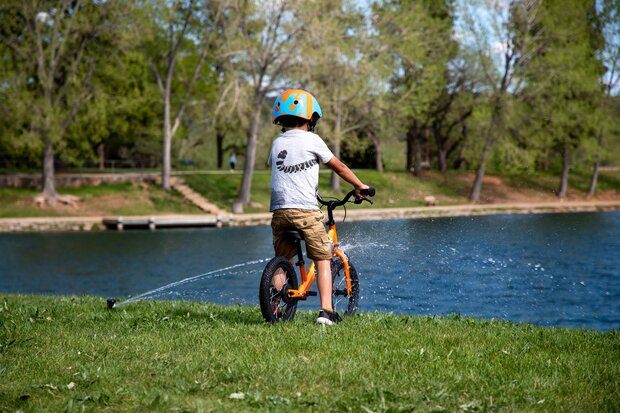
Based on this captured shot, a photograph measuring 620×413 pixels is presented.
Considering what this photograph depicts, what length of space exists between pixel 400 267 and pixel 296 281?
28.1 feet

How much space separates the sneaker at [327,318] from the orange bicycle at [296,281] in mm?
320

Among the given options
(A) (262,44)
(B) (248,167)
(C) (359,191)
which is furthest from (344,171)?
(B) (248,167)

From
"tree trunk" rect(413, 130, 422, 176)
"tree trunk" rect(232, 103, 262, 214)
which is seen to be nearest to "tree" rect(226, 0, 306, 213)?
"tree trunk" rect(232, 103, 262, 214)

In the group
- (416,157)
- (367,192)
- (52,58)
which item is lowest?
(367,192)

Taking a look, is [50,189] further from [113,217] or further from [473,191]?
[473,191]

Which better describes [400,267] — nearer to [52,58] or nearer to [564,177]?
[52,58]

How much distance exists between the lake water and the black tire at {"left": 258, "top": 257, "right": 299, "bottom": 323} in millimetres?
3084

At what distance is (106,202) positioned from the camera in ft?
141

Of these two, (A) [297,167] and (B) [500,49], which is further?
(B) [500,49]

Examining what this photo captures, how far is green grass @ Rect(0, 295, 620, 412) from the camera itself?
17.6 ft

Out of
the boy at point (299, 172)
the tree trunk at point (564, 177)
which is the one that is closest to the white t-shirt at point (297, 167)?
the boy at point (299, 172)

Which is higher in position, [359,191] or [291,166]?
[291,166]

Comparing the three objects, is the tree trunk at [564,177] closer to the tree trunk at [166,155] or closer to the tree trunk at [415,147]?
the tree trunk at [415,147]

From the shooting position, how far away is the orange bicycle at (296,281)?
26.3 feet
